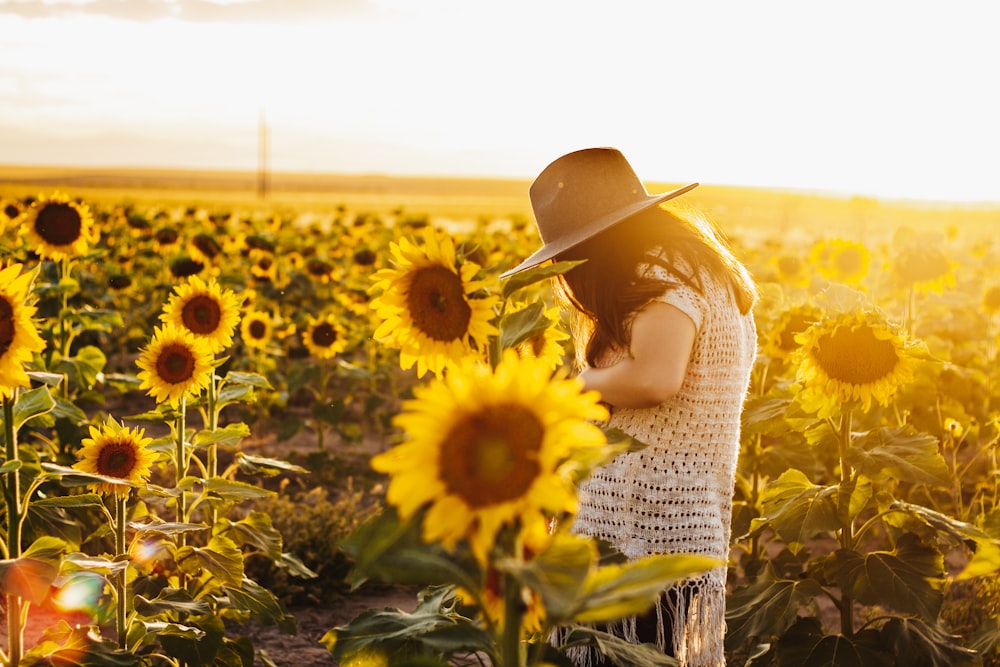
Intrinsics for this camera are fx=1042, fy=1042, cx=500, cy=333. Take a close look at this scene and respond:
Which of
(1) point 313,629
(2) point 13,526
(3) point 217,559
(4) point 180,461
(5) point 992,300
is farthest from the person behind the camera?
(5) point 992,300

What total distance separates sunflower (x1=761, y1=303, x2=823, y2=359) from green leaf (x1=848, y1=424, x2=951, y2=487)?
0.85m

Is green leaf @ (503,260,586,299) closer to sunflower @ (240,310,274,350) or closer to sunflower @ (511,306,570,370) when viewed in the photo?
sunflower @ (511,306,570,370)

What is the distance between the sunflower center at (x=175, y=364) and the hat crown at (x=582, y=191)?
163cm

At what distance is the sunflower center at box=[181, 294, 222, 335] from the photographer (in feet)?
12.8

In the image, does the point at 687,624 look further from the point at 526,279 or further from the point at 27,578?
the point at 27,578

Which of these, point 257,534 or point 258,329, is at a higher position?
point 258,329

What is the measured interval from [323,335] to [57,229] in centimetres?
213

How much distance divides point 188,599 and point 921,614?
218cm

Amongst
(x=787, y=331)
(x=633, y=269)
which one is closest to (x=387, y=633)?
(x=633, y=269)

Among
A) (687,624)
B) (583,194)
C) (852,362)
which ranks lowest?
(687,624)

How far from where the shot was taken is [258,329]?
6.29 meters

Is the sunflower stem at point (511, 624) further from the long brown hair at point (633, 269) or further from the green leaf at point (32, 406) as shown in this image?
the green leaf at point (32, 406)

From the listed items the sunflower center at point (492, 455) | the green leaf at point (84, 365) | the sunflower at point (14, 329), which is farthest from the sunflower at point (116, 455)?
the sunflower center at point (492, 455)

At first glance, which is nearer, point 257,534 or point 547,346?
point 547,346
